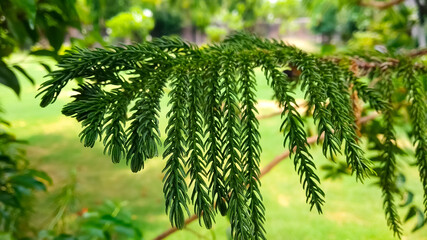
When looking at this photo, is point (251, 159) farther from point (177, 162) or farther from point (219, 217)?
point (219, 217)

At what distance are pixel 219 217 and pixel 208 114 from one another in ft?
3.46

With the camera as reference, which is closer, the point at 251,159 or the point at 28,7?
the point at 251,159

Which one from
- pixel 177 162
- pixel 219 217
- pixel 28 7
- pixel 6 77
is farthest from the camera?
pixel 219 217

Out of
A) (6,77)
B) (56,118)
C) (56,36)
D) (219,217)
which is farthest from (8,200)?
(56,118)

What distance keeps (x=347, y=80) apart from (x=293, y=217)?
111 cm

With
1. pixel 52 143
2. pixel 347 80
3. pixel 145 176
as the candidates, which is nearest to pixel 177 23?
pixel 52 143

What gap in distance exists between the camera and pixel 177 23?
12266 millimetres

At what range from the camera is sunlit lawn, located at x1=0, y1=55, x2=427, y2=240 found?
118 cm

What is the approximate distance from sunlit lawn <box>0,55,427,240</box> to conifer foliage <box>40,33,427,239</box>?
0.46 metres

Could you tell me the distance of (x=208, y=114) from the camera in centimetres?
34

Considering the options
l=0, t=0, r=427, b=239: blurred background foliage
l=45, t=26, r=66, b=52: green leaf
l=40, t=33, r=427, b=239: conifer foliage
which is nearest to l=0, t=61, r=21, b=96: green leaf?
l=0, t=0, r=427, b=239: blurred background foliage

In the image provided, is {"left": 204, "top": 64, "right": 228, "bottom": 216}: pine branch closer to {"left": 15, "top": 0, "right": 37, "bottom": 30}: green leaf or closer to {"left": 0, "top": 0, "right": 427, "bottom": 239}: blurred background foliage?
{"left": 0, "top": 0, "right": 427, "bottom": 239}: blurred background foliage

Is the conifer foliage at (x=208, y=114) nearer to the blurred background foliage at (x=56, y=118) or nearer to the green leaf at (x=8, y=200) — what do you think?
the blurred background foliage at (x=56, y=118)

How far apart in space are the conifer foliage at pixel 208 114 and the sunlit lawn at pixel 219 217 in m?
0.46
